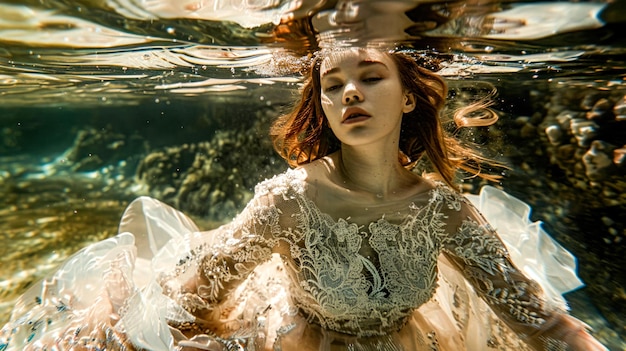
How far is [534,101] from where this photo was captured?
19.4 ft

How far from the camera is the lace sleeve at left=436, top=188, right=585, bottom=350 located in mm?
2395

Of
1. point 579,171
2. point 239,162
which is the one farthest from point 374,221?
point 239,162

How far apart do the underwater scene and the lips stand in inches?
24.9

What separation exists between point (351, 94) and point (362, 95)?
6 cm

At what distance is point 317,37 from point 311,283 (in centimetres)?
170

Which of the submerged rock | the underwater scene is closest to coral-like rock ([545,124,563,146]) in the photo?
the underwater scene

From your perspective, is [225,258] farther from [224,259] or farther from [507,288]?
[507,288]

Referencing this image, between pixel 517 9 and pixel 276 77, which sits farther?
pixel 276 77

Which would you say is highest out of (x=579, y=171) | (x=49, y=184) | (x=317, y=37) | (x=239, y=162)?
(x=317, y=37)

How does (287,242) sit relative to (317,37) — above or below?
below

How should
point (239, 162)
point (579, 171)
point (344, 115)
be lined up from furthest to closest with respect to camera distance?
point (239, 162)
point (579, 171)
point (344, 115)

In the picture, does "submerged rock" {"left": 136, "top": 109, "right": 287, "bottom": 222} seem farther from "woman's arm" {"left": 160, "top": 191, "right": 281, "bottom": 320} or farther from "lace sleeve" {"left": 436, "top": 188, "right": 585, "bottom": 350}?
"lace sleeve" {"left": 436, "top": 188, "right": 585, "bottom": 350}

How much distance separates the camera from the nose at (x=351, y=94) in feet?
7.54

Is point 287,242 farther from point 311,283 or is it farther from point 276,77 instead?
point 276,77
